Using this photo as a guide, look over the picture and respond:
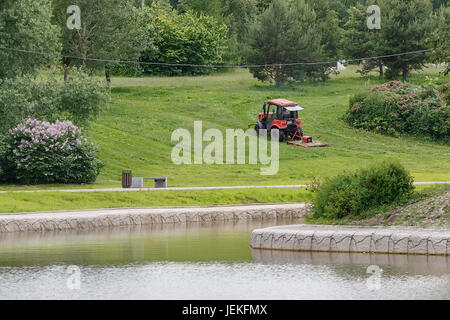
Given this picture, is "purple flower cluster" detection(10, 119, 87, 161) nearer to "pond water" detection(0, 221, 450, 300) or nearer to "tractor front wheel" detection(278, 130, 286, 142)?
"pond water" detection(0, 221, 450, 300)

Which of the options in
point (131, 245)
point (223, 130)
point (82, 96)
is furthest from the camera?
point (223, 130)

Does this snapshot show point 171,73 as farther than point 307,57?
Yes

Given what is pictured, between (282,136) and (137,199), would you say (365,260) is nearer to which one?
(137,199)

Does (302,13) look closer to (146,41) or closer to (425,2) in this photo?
(425,2)

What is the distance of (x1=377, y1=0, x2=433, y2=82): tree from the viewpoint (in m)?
67.7

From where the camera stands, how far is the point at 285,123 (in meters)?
51.5

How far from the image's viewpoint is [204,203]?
32562 mm

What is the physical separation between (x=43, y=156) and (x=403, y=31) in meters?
38.4

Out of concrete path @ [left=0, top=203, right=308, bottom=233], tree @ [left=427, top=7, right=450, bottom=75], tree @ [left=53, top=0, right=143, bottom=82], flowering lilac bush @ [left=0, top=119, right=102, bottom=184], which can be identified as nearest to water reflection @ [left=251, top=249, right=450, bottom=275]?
concrete path @ [left=0, top=203, right=308, bottom=233]

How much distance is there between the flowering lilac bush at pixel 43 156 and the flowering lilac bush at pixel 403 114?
957 inches

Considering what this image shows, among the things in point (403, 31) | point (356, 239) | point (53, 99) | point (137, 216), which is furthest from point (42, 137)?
point (403, 31)
